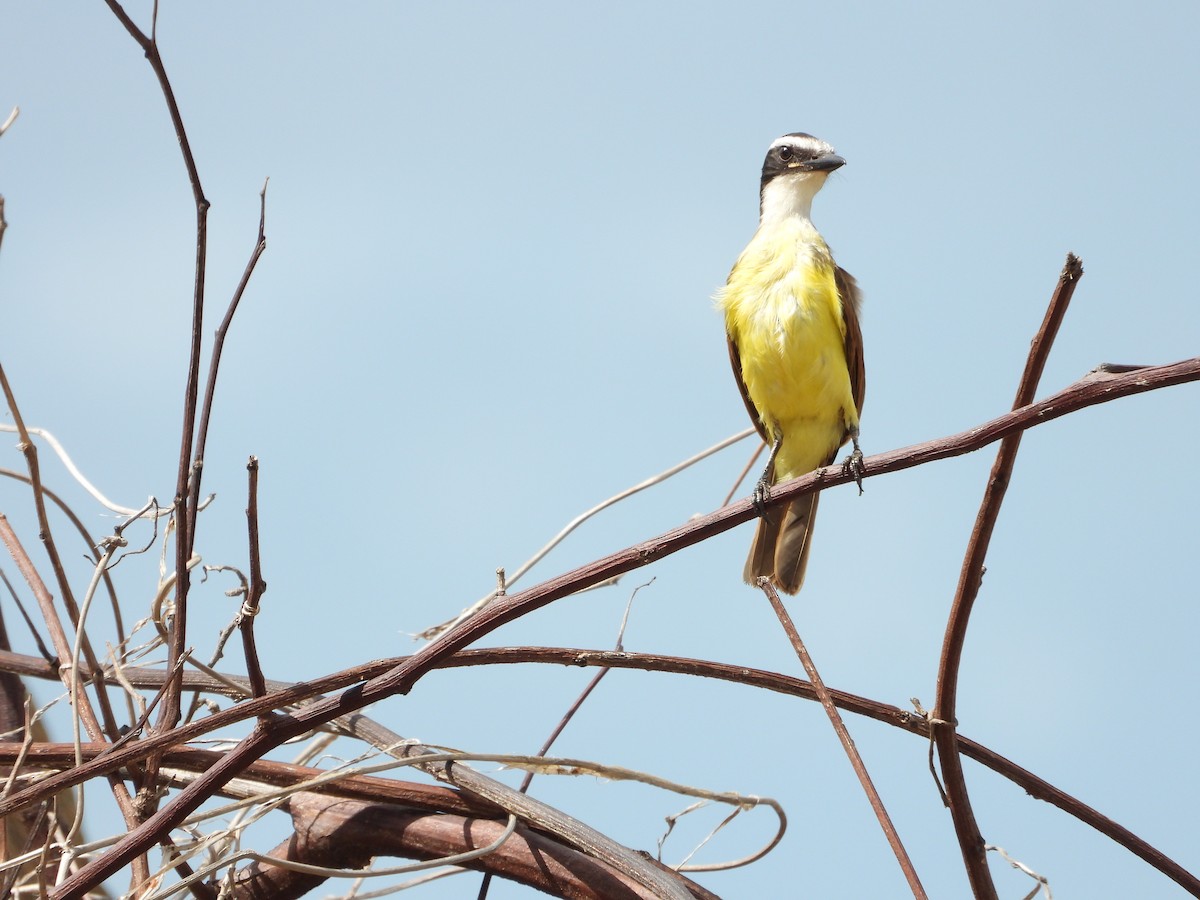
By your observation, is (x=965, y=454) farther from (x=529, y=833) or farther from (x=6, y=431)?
(x=6, y=431)

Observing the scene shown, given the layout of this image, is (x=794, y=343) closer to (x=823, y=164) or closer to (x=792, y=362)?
(x=792, y=362)

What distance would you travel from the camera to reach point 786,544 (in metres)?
4.56

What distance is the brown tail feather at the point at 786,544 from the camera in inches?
174

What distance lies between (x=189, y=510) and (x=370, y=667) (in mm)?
424

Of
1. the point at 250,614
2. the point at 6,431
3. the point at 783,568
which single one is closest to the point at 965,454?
the point at 250,614

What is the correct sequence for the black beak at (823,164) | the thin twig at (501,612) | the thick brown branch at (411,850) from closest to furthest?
the thin twig at (501,612) < the thick brown branch at (411,850) < the black beak at (823,164)

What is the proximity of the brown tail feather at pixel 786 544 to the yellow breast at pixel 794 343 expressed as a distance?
35 centimetres

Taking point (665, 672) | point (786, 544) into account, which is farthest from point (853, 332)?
point (665, 672)

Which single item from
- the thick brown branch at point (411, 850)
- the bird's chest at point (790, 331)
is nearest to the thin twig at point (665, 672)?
the thick brown branch at point (411, 850)

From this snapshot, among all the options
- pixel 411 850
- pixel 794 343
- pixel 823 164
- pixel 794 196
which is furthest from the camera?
pixel 794 196

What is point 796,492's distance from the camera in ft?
6.30

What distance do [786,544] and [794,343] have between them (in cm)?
75

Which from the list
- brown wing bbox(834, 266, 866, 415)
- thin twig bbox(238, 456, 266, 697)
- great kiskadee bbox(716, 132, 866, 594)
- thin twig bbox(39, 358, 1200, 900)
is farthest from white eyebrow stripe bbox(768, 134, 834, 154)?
thin twig bbox(238, 456, 266, 697)

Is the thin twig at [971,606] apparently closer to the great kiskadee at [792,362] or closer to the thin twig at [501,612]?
the thin twig at [501,612]
